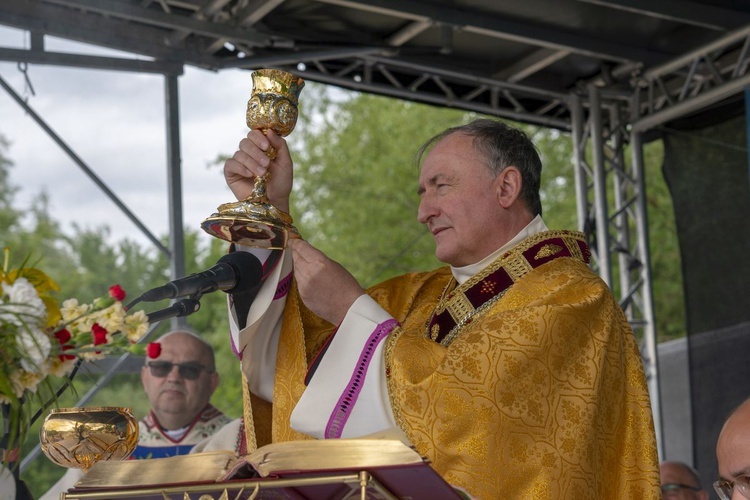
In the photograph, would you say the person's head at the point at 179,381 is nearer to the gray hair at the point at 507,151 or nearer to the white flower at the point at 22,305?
the gray hair at the point at 507,151

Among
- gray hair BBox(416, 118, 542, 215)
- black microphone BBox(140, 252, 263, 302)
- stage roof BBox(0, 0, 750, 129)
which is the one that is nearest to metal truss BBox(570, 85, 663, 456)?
stage roof BBox(0, 0, 750, 129)

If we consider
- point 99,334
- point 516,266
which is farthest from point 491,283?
point 99,334

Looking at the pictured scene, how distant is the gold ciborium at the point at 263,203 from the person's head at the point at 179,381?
330 centimetres

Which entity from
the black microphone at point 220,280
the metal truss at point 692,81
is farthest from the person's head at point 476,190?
the metal truss at point 692,81

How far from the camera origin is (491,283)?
→ 3406 mm

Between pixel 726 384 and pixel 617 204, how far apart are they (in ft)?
4.97

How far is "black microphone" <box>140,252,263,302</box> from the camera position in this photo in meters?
2.52

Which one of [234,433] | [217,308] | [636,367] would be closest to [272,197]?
[636,367]

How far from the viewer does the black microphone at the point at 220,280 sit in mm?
2518

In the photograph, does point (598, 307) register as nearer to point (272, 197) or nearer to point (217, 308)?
point (272, 197)

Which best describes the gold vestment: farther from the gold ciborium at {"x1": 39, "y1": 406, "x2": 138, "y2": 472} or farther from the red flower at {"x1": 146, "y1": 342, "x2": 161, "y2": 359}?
the red flower at {"x1": 146, "y1": 342, "x2": 161, "y2": 359}

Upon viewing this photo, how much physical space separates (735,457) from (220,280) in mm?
1258

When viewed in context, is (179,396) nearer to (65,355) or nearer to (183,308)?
(183,308)

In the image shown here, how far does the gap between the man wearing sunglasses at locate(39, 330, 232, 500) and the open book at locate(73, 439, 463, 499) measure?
4.27m
